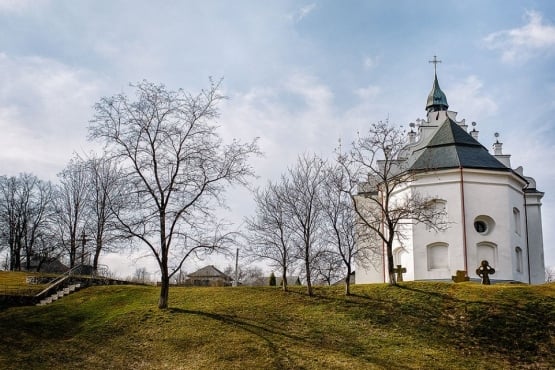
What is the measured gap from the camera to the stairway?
27070mm

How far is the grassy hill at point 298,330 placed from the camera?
17.7m

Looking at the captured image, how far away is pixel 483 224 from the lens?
32688 mm

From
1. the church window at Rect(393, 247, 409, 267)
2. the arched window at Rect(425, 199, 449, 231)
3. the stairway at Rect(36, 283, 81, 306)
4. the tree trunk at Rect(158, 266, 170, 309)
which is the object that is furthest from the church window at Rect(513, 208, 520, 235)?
the stairway at Rect(36, 283, 81, 306)

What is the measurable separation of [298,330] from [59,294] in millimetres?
13969

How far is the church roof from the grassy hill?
10.5m

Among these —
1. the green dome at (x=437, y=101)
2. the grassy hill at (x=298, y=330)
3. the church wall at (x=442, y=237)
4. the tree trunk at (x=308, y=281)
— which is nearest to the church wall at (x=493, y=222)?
the church wall at (x=442, y=237)

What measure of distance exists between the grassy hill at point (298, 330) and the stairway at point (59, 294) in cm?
159

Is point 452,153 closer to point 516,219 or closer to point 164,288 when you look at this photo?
point 516,219

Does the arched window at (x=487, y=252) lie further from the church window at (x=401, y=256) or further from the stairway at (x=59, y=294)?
the stairway at (x=59, y=294)

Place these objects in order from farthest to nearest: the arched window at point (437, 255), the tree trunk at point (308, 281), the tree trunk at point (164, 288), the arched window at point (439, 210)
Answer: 1. the arched window at point (437, 255)
2. the arched window at point (439, 210)
3. the tree trunk at point (308, 281)
4. the tree trunk at point (164, 288)

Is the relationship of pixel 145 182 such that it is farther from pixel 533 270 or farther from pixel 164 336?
pixel 533 270

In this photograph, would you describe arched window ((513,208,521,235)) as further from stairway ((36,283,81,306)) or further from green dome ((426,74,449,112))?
stairway ((36,283,81,306))

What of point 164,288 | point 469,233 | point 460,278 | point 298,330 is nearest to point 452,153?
point 469,233

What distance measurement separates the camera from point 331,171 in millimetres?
27141
